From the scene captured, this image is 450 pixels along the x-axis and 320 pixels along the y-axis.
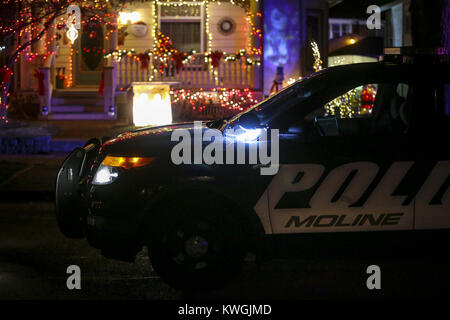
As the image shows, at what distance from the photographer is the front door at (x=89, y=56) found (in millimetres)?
22469

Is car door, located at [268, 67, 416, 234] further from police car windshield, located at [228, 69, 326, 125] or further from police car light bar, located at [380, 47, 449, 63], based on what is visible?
police car light bar, located at [380, 47, 449, 63]

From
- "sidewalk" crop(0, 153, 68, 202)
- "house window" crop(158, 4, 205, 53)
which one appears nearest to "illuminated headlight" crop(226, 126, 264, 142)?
"sidewalk" crop(0, 153, 68, 202)

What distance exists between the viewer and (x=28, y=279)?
6.26 meters

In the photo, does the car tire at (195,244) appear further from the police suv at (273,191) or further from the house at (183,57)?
the house at (183,57)

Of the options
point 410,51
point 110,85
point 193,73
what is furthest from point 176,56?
point 410,51

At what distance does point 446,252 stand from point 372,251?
1.98ft

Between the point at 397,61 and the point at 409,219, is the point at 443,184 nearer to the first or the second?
the point at 409,219

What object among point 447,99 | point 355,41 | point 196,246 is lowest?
point 196,246

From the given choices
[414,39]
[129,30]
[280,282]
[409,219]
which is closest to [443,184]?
[409,219]

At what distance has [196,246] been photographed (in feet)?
18.7

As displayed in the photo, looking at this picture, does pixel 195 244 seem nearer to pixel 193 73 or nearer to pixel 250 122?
pixel 250 122

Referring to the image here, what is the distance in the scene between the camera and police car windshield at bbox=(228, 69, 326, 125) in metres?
5.82

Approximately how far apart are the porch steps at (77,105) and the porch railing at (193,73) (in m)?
1.00

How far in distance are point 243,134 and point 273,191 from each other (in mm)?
531
